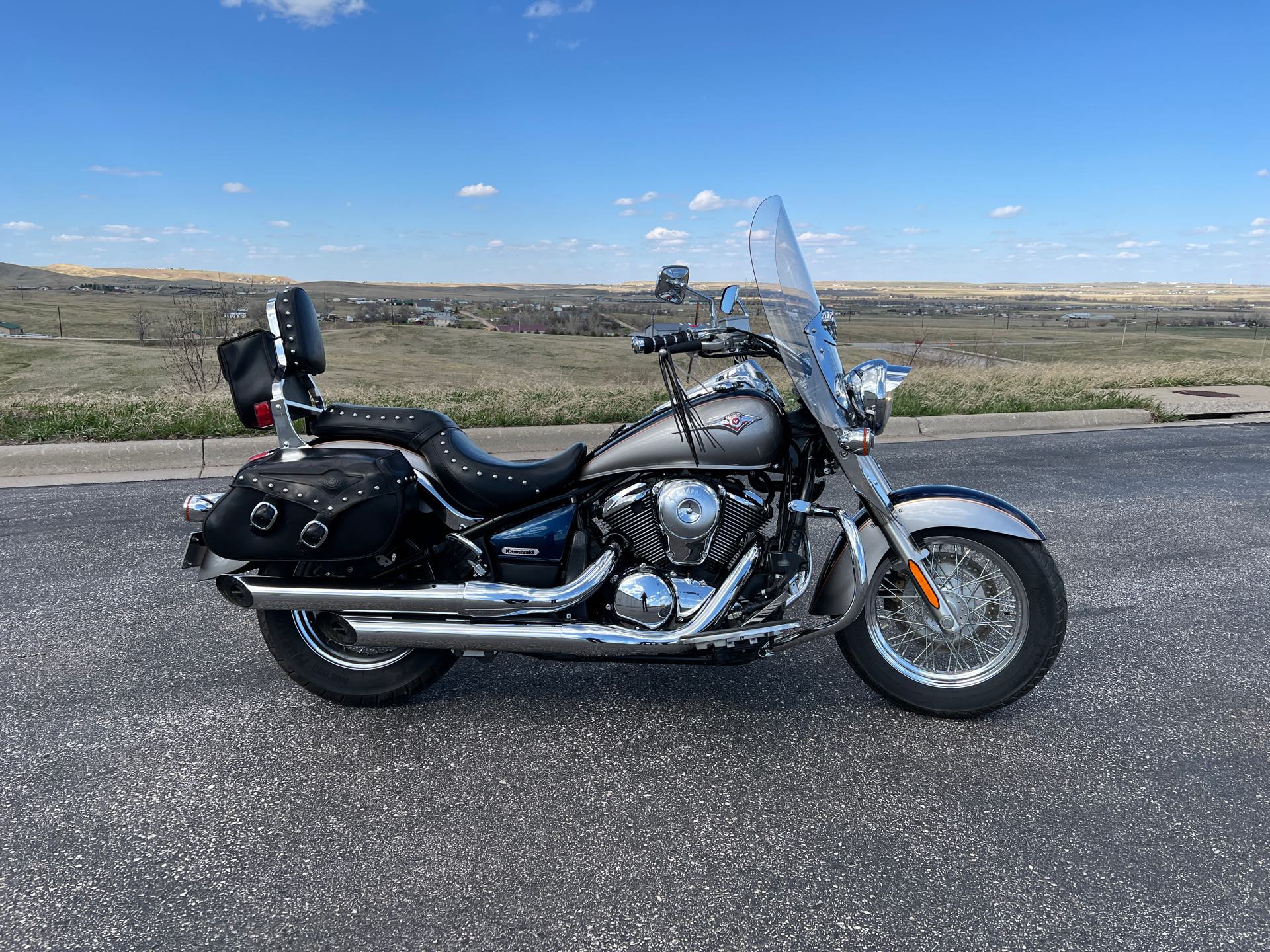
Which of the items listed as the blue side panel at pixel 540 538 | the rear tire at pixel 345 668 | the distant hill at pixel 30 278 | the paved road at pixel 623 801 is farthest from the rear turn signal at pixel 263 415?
the distant hill at pixel 30 278

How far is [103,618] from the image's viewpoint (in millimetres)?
4125

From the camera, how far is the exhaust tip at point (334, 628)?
3.15 m

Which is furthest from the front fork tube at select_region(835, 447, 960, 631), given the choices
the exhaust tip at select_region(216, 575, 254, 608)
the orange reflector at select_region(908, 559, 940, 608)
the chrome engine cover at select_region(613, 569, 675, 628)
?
the exhaust tip at select_region(216, 575, 254, 608)

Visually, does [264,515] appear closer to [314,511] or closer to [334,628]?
[314,511]

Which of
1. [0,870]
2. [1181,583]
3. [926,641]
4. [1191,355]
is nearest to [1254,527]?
[1181,583]

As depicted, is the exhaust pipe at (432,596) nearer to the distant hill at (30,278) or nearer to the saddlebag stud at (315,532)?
the saddlebag stud at (315,532)

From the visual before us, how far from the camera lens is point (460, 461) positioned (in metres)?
3.09

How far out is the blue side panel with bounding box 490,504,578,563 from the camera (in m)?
3.12

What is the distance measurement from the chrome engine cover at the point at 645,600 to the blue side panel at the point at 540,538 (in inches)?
11.5

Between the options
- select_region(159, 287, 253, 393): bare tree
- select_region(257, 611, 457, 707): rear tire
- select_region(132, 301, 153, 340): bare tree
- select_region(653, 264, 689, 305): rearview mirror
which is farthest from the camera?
select_region(132, 301, 153, 340): bare tree

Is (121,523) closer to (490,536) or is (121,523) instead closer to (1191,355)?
(490,536)

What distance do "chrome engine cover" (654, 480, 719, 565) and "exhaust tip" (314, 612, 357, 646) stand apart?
48.1 inches

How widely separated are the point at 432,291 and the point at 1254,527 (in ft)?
252

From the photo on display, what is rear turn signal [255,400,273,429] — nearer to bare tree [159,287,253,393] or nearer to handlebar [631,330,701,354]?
handlebar [631,330,701,354]
